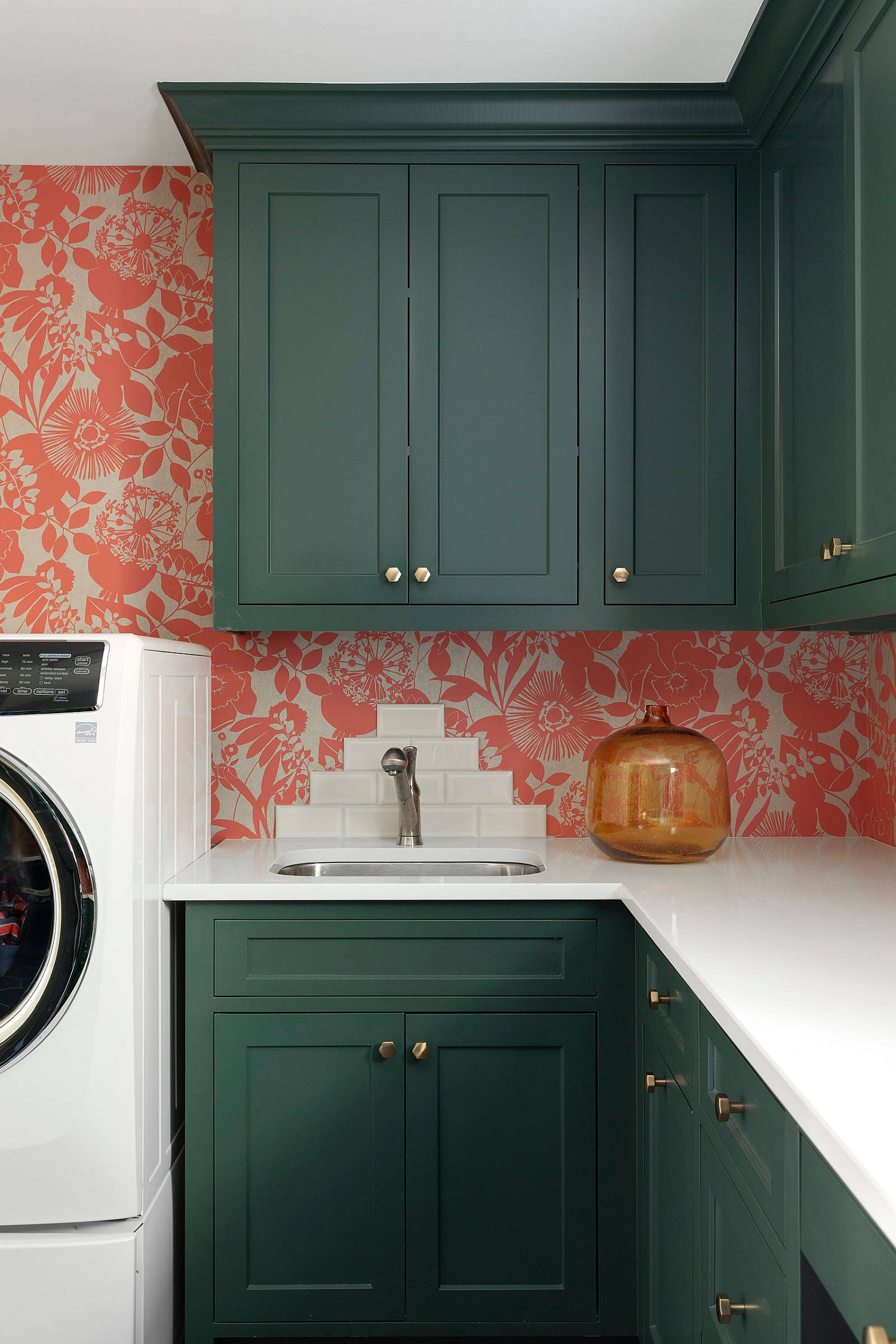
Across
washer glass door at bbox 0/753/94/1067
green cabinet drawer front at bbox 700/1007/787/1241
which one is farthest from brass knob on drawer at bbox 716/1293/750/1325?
washer glass door at bbox 0/753/94/1067

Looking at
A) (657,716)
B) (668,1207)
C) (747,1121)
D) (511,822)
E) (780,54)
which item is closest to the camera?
(747,1121)

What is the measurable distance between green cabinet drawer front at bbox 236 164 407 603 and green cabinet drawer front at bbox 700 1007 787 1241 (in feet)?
3.79

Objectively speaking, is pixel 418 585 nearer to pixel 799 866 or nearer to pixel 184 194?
pixel 799 866

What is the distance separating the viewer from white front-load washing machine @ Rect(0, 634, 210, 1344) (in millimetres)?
1748

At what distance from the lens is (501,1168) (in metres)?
1.94

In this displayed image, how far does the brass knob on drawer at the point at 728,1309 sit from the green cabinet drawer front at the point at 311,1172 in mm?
774

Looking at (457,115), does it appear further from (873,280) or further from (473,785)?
(473,785)

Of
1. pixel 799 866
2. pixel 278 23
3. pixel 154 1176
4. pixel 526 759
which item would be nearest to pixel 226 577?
pixel 526 759

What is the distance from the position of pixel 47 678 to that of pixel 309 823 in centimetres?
89

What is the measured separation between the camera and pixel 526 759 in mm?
2488

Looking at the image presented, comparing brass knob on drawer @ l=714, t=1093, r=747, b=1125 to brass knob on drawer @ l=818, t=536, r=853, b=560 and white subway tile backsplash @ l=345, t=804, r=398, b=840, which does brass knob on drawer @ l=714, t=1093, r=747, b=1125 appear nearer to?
brass knob on drawer @ l=818, t=536, r=853, b=560

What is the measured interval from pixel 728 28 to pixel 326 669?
5.24 ft

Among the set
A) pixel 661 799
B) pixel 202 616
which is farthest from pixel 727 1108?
pixel 202 616

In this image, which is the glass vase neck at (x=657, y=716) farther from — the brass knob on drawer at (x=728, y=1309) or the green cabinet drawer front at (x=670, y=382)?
the brass knob on drawer at (x=728, y=1309)
